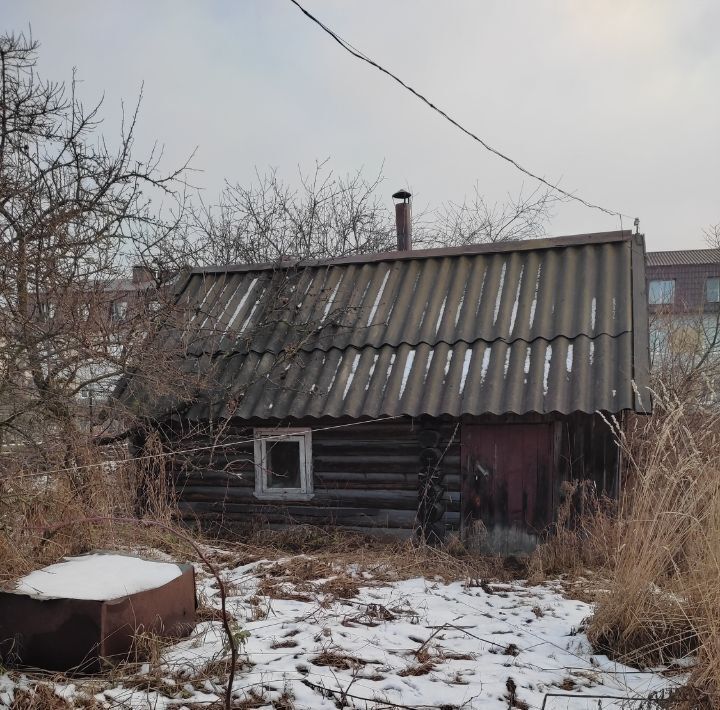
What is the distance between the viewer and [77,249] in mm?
6953

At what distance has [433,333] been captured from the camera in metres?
8.37

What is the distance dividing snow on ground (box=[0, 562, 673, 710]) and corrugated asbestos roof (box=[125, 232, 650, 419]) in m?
2.52

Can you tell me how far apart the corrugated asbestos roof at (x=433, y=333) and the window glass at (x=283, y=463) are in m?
0.77

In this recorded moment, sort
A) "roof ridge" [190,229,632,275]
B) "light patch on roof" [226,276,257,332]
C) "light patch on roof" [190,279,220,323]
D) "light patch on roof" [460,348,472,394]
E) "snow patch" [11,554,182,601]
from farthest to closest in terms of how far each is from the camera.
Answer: "light patch on roof" [226,276,257,332]
"light patch on roof" [190,279,220,323]
"roof ridge" [190,229,632,275]
"light patch on roof" [460,348,472,394]
"snow patch" [11,554,182,601]

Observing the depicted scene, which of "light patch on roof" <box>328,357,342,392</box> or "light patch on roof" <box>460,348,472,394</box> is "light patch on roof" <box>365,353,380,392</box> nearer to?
"light patch on roof" <box>328,357,342,392</box>

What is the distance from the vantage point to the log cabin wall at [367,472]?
728cm

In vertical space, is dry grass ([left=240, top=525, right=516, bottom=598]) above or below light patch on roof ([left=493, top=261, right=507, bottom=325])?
below

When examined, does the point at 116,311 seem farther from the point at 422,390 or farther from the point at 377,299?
the point at 422,390

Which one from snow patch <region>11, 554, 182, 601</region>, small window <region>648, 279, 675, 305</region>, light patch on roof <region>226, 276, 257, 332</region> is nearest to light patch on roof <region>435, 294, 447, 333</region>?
light patch on roof <region>226, 276, 257, 332</region>

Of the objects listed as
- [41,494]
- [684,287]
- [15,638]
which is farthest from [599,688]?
[684,287]

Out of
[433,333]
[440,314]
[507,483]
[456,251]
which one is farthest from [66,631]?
[456,251]

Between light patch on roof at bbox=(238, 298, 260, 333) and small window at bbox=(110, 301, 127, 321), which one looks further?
light patch on roof at bbox=(238, 298, 260, 333)

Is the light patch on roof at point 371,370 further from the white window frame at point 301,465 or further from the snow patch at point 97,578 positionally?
the snow patch at point 97,578

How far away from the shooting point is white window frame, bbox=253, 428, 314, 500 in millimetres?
8398
